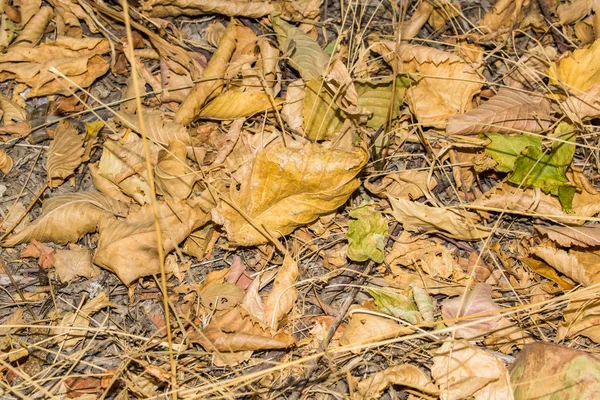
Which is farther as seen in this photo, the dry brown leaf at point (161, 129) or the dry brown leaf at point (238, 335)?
the dry brown leaf at point (161, 129)

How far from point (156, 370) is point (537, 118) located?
1.60 metres

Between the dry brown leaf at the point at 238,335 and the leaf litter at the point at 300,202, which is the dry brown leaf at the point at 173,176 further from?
the dry brown leaf at the point at 238,335

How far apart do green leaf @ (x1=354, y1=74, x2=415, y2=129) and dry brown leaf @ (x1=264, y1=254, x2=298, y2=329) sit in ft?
2.11

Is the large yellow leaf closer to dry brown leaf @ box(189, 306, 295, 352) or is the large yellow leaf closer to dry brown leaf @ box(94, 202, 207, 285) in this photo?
dry brown leaf @ box(94, 202, 207, 285)

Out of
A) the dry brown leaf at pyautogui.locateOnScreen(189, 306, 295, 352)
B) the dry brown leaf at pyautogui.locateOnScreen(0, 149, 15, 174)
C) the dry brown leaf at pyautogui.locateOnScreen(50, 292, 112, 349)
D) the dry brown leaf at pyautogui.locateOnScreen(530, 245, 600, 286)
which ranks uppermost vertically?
the dry brown leaf at pyautogui.locateOnScreen(530, 245, 600, 286)

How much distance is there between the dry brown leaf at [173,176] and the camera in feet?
6.31

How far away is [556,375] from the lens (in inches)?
65.1

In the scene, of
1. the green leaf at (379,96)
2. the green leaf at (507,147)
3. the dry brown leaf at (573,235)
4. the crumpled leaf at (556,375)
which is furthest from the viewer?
the green leaf at (379,96)

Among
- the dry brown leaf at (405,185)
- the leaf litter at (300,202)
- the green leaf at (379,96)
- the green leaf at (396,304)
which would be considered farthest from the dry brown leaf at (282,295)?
the green leaf at (379,96)

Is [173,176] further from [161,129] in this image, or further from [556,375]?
[556,375]

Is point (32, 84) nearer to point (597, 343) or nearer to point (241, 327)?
point (241, 327)

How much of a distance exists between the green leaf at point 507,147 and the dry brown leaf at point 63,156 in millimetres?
1476

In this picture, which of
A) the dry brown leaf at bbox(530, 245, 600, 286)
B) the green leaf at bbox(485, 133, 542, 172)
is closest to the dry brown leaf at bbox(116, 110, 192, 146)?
the green leaf at bbox(485, 133, 542, 172)

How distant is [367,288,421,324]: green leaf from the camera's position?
5.89 ft
